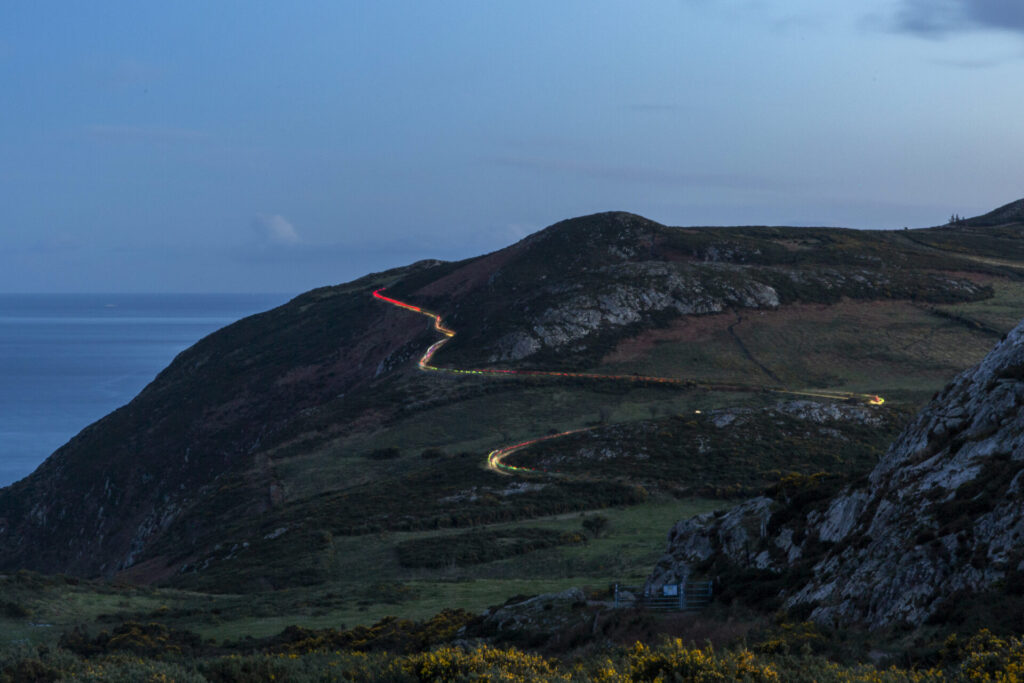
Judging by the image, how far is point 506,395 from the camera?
80.6 meters

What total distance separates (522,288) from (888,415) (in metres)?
56.7

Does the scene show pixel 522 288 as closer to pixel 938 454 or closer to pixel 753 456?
pixel 753 456

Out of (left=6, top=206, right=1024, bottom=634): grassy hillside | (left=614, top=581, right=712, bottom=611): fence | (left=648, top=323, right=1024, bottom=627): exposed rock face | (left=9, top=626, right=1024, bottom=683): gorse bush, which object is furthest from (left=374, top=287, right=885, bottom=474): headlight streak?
(left=9, top=626, right=1024, bottom=683): gorse bush

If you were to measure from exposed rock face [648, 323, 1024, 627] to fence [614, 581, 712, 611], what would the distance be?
5.17ft

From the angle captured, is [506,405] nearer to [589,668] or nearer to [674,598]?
[674,598]

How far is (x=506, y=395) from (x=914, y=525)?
202 feet

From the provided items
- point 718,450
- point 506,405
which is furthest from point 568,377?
point 718,450

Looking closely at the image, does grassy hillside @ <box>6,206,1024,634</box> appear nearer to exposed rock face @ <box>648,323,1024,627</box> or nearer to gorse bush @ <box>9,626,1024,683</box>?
exposed rock face @ <box>648,323,1024,627</box>

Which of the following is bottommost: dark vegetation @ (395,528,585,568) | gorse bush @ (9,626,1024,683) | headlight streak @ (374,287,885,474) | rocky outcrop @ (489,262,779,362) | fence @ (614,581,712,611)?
dark vegetation @ (395,528,585,568)

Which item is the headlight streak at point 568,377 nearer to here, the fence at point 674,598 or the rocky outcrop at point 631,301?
the rocky outcrop at point 631,301

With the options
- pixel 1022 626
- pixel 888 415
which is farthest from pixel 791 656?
pixel 888 415

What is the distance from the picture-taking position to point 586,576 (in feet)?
120

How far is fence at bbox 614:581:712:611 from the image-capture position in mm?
23953

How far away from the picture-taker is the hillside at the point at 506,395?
54.8m
